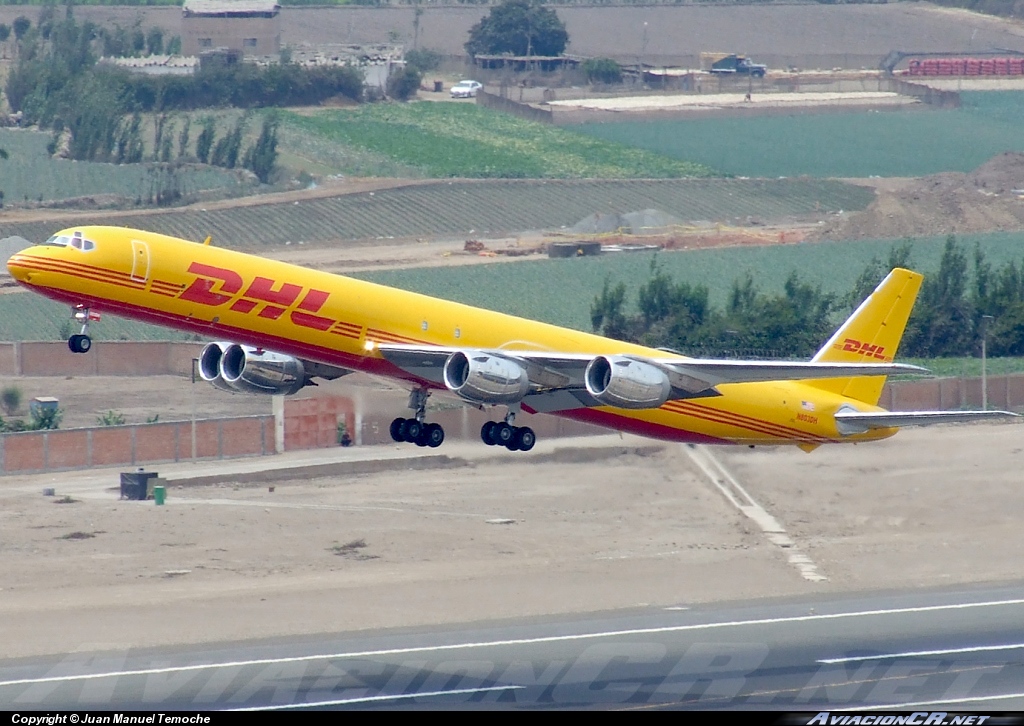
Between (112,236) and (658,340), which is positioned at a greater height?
(112,236)

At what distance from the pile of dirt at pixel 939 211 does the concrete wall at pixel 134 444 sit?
209ft

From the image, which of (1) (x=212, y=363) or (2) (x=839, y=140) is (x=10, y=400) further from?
(2) (x=839, y=140)

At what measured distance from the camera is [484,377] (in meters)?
46.5

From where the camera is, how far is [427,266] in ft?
356

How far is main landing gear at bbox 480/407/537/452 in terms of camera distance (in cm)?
5069

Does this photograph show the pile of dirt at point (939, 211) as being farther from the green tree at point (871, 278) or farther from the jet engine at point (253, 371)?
the jet engine at point (253, 371)

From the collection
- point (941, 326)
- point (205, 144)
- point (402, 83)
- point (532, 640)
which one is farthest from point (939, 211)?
point (532, 640)

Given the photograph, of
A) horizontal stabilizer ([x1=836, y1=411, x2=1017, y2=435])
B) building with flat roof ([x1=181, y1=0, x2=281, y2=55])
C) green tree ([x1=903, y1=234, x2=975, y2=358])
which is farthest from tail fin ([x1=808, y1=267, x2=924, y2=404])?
building with flat roof ([x1=181, y1=0, x2=281, y2=55])

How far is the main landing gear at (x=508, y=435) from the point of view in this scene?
50688 mm

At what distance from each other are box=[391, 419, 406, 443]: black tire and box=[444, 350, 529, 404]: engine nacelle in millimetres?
4336
